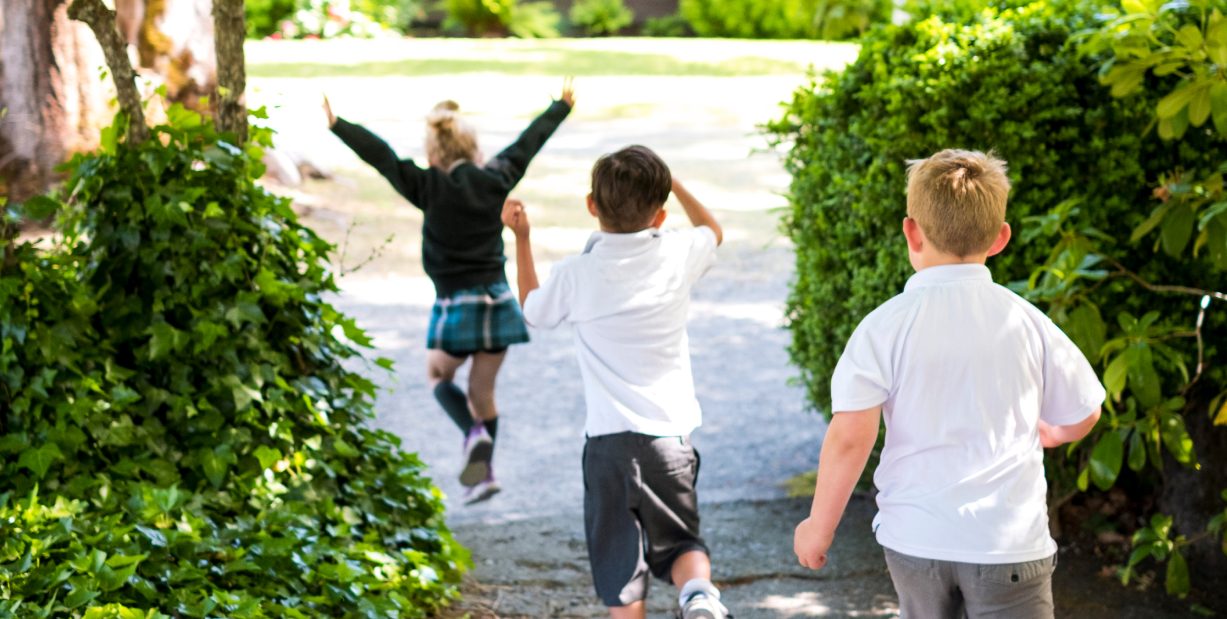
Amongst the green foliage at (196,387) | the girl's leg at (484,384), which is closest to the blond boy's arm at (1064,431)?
the green foliage at (196,387)

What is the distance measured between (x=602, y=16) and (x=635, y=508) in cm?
2538

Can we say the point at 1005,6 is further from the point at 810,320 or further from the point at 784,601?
the point at 784,601

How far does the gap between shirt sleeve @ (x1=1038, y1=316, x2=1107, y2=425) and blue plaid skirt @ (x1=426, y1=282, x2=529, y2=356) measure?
9.64ft

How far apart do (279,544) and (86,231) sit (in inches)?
47.6

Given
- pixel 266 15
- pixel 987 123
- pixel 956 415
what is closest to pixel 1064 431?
pixel 956 415

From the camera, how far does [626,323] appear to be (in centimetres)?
393

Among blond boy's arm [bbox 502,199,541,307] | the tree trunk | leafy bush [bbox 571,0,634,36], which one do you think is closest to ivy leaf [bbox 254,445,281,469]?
blond boy's arm [bbox 502,199,541,307]

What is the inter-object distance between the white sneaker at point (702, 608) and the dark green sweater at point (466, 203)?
2.10 m

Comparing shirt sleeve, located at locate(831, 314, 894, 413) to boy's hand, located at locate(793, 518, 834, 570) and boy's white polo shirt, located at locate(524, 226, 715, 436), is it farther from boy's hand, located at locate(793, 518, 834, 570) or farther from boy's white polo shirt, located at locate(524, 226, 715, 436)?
boy's white polo shirt, located at locate(524, 226, 715, 436)

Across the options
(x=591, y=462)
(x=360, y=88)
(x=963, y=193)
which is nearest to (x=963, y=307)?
(x=963, y=193)

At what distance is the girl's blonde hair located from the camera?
5.51 metres

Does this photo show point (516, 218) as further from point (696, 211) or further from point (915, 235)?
point (915, 235)

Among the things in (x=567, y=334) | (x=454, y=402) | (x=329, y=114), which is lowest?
(x=567, y=334)

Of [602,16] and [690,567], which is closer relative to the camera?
[690,567]
